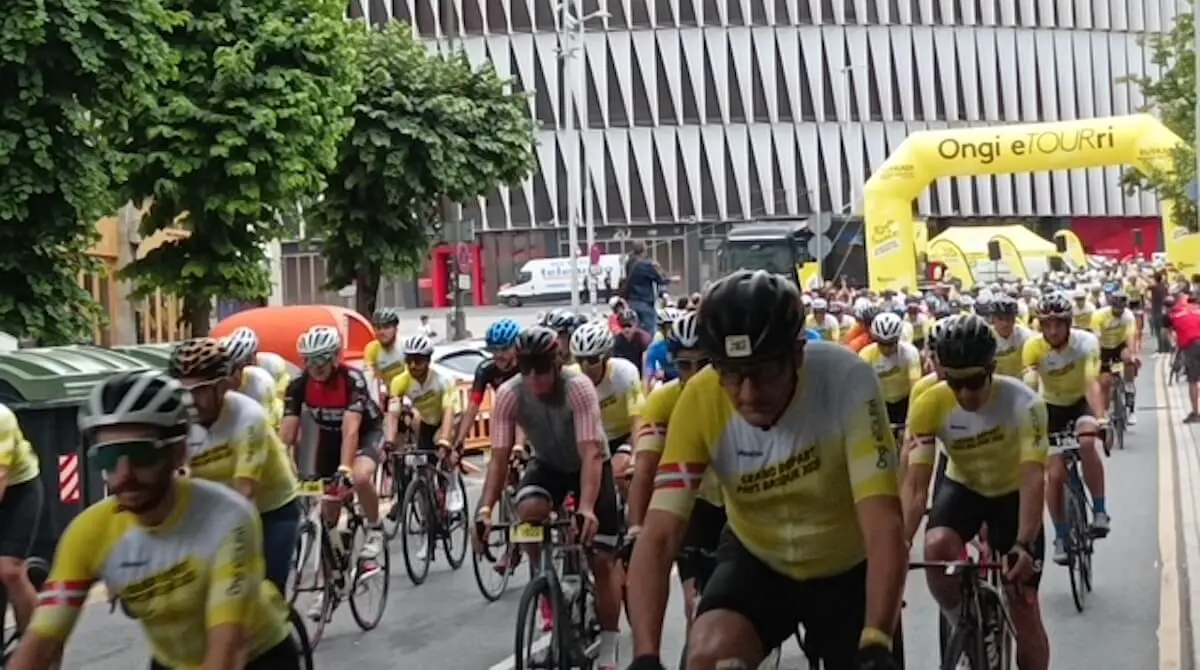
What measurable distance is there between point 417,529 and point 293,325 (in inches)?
549

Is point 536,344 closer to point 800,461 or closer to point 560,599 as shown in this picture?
point 560,599

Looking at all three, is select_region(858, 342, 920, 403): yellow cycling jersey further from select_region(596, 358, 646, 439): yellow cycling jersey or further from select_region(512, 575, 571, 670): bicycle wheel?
select_region(512, 575, 571, 670): bicycle wheel

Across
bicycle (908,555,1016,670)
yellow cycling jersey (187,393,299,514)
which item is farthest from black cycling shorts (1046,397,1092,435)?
yellow cycling jersey (187,393,299,514)

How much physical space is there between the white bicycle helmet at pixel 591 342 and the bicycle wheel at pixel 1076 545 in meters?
3.15

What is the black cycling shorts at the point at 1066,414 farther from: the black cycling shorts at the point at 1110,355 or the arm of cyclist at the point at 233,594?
the arm of cyclist at the point at 233,594

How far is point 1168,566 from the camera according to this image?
1342 centimetres

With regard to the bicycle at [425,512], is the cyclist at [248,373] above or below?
above

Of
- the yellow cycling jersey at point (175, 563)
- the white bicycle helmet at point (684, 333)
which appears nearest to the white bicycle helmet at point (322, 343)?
the white bicycle helmet at point (684, 333)

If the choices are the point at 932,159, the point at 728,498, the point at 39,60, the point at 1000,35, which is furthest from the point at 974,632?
the point at 1000,35

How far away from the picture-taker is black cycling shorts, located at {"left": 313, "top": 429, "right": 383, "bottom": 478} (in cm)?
1159

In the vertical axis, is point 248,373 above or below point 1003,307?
above

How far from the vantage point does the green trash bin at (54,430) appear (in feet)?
48.4

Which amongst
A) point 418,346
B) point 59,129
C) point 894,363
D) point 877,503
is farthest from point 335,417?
point 59,129

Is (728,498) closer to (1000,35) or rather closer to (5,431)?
(5,431)
